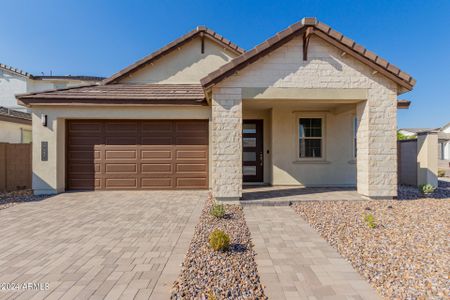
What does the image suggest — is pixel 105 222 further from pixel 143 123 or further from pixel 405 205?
pixel 405 205

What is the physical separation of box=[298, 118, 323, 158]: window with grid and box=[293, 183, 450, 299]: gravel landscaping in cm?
292

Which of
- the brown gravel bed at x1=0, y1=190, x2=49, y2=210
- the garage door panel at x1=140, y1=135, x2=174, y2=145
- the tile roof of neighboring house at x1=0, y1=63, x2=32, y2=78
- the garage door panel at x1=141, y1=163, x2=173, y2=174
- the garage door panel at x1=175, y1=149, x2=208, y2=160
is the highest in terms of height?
the tile roof of neighboring house at x1=0, y1=63, x2=32, y2=78

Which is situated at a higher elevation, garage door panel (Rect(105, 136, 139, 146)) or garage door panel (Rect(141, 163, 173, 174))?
garage door panel (Rect(105, 136, 139, 146))

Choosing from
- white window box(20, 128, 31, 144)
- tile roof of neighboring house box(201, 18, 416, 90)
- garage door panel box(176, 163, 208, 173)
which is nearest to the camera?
tile roof of neighboring house box(201, 18, 416, 90)

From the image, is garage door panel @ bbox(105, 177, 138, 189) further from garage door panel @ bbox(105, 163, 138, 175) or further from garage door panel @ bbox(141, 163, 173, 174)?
garage door panel @ bbox(141, 163, 173, 174)

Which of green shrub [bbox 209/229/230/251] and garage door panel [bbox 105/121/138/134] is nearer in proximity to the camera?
green shrub [bbox 209/229/230/251]

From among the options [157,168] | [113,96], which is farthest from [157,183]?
[113,96]

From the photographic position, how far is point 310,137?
9234mm

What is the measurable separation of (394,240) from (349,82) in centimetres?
451

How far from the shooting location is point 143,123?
860 cm

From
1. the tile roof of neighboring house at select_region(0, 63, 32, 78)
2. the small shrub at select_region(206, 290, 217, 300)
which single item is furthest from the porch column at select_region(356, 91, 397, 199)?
the tile roof of neighboring house at select_region(0, 63, 32, 78)

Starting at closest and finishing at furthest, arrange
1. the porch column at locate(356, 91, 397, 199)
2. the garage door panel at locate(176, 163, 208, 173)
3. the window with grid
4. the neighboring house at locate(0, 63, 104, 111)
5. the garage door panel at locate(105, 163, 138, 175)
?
the porch column at locate(356, 91, 397, 199)
the garage door panel at locate(105, 163, 138, 175)
the garage door panel at locate(176, 163, 208, 173)
the window with grid
the neighboring house at locate(0, 63, 104, 111)

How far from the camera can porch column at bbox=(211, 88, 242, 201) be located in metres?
6.50

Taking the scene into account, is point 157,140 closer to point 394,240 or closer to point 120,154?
point 120,154
